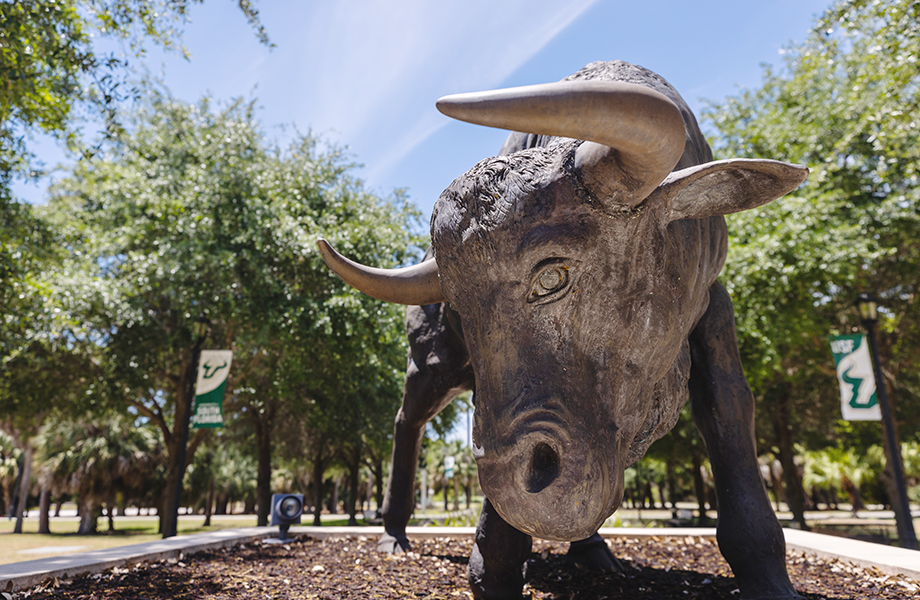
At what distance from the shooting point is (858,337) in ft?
31.6

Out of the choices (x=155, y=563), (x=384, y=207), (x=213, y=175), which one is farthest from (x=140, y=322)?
(x=155, y=563)

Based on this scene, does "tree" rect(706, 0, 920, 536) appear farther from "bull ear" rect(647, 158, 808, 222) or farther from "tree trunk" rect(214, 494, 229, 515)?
"tree trunk" rect(214, 494, 229, 515)

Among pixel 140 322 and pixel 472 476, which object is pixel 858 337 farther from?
pixel 472 476

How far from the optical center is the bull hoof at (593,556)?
185 inches

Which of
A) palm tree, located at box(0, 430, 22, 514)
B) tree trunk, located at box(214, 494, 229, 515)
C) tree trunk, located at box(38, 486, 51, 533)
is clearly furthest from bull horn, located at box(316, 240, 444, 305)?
tree trunk, located at box(214, 494, 229, 515)

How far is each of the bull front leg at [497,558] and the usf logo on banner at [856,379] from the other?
28.8ft

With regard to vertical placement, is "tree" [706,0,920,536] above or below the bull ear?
above

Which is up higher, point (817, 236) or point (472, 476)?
point (817, 236)

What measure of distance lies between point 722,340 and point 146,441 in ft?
91.5

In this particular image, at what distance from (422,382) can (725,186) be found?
296 centimetres

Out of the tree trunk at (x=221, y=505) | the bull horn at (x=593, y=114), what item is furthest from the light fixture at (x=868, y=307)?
the tree trunk at (x=221, y=505)

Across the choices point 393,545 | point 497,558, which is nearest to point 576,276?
point 497,558

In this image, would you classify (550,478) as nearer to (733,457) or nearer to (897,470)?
(733,457)

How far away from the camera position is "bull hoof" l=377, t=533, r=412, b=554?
535 centimetres
